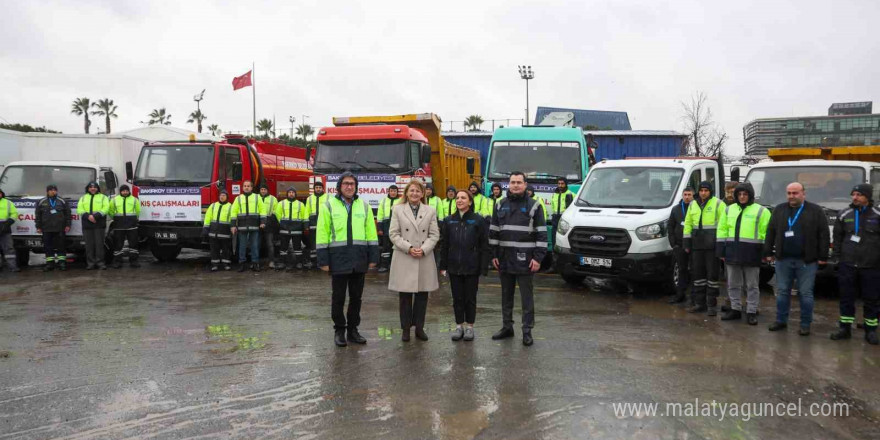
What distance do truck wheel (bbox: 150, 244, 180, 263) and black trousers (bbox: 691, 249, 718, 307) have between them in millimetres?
10472

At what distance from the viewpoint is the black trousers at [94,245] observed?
12.2 metres

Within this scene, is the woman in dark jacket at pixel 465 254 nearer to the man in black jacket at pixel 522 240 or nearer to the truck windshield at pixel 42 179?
the man in black jacket at pixel 522 240

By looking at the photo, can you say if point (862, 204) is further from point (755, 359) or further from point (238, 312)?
point (238, 312)

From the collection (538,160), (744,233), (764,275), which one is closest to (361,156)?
(538,160)

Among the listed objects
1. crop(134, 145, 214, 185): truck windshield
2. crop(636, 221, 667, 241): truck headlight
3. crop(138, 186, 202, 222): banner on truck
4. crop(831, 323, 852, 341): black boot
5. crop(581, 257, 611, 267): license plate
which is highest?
crop(134, 145, 214, 185): truck windshield

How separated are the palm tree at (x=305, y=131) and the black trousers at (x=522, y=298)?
214ft

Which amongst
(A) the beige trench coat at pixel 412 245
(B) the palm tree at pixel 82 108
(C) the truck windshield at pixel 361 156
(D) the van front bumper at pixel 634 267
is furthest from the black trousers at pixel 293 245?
(B) the palm tree at pixel 82 108

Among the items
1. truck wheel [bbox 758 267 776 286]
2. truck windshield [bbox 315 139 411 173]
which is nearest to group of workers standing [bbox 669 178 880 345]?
truck wheel [bbox 758 267 776 286]

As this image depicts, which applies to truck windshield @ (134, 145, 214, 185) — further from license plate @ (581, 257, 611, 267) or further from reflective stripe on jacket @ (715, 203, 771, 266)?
reflective stripe on jacket @ (715, 203, 771, 266)

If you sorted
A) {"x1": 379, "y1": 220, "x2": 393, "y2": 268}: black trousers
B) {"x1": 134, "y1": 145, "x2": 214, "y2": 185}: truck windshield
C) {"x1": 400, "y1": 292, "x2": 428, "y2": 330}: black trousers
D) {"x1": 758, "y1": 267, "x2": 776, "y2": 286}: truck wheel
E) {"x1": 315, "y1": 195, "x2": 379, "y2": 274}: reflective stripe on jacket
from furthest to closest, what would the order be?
{"x1": 134, "y1": 145, "x2": 214, "y2": 185}: truck windshield < {"x1": 379, "y1": 220, "x2": 393, "y2": 268}: black trousers < {"x1": 758, "y1": 267, "x2": 776, "y2": 286}: truck wheel < {"x1": 400, "y1": 292, "x2": 428, "y2": 330}: black trousers < {"x1": 315, "y1": 195, "x2": 379, "y2": 274}: reflective stripe on jacket

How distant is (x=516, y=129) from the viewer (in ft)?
42.1

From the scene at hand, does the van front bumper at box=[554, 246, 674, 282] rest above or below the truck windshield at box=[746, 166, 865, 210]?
below

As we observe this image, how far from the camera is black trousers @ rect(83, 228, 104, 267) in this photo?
12195 millimetres

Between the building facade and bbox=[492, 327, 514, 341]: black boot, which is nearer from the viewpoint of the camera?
bbox=[492, 327, 514, 341]: black boot
